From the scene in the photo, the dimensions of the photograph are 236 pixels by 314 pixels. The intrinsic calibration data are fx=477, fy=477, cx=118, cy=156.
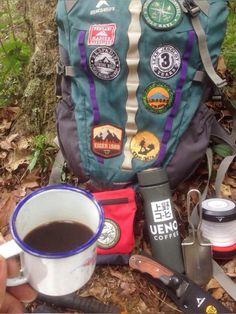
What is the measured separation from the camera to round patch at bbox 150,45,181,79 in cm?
213

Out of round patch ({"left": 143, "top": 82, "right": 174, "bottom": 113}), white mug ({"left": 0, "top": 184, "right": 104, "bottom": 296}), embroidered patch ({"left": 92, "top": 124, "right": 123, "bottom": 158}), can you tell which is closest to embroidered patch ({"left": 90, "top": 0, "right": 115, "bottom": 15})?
round patch ({"left": 143, "top": 82, "right": 174, "bottom": 113})

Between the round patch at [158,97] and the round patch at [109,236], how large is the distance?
561 mm

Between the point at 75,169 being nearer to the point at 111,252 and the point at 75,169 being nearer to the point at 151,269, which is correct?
the point at 111,252

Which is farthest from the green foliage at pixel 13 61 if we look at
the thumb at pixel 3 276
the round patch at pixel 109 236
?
the thumb at pixel 3 276

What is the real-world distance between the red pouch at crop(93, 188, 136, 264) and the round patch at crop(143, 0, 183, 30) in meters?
0.76

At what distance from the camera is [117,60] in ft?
7.10

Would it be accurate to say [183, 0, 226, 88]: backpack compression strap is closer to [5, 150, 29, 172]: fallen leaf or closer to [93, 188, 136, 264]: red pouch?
[93, 188, 136, 264]: red pouch

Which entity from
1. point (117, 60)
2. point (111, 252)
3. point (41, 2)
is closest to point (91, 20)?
point (117, 60)

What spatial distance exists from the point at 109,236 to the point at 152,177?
329 millimetres

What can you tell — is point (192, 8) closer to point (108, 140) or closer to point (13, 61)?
point (108, 140)

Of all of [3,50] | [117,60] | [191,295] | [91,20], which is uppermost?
[91,20]

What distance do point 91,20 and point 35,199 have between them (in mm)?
1223

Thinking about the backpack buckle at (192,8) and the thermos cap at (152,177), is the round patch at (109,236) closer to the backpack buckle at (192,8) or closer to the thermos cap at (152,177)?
the thermos cap at (152,177)

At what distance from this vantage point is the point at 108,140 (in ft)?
7.40
